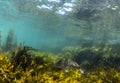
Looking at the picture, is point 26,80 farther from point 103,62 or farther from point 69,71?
point 103,62

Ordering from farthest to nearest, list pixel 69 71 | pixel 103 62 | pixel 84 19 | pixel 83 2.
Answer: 1. pixel 84 19
2. pixel 83 2
3. pixel 103 62
4. pixel 69 71

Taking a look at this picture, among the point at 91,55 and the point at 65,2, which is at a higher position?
the point at 65,2

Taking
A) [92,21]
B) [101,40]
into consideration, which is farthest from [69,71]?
[101,40]

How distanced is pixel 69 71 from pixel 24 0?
19255mm

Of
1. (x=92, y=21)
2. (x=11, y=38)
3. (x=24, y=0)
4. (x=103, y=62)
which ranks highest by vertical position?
(x=24, y=0)

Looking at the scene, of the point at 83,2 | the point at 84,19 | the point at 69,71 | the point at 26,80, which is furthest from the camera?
the point at 84,19

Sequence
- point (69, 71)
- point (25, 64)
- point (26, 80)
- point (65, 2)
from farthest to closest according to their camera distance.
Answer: point (65, 2) < point (69, 71) < point (25, 64) < point (26, 80)

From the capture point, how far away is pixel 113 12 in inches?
973

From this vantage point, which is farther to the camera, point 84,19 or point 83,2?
point 84,19

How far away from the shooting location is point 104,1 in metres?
21.0

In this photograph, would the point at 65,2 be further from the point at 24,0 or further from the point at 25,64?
the point at 25,64

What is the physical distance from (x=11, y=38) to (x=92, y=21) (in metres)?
12.2

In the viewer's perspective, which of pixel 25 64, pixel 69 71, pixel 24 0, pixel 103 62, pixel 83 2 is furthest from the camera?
pixel 24 0

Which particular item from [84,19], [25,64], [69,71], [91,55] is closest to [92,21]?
[84,19]
